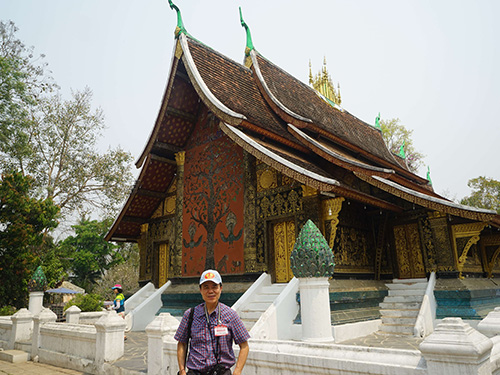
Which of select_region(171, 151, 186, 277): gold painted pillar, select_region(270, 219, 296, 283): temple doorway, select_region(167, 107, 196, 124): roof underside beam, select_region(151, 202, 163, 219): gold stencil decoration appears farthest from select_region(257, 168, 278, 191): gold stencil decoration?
select_region(151, 202, 163, 219): gold stencil decoration

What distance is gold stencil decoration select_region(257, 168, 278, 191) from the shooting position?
350 inches

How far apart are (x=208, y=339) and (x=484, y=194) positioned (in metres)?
29.8

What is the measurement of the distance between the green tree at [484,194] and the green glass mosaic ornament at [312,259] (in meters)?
26.0

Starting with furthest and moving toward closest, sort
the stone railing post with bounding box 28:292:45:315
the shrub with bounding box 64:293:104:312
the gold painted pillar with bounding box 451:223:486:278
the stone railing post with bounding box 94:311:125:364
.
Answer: the shrub with bounding box 64:293:104:312 → the stone railing post with bounding box 28:292:45:315 → the gold painted pillar with bounding box 451:223:486:278 → the stone railing post with bounding box 94:311:125:364

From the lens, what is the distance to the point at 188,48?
404 inches

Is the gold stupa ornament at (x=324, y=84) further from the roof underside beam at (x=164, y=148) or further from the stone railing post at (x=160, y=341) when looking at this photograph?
the stone railing post at (x=160, y=341)

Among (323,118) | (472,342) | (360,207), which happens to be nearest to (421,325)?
(360,207)

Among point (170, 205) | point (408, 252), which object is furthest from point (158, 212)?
point (408, 252)

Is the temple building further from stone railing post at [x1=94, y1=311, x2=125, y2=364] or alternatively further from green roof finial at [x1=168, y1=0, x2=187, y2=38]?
stone railing post at [x1=94, y1=311, x2=125, y2=364]

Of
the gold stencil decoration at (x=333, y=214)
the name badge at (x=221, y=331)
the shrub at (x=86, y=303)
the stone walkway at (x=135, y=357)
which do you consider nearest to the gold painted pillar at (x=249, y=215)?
the gold stencil decoration at (x=333, y=214)

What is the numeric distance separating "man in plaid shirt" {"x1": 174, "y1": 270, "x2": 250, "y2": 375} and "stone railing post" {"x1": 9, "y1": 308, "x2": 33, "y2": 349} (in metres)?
8.25

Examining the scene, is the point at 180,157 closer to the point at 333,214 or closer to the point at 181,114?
the point at 181,114

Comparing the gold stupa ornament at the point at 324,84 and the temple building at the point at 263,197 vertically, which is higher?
the gold stupa ornament at the point at 324,84

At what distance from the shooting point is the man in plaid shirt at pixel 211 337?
246cm
